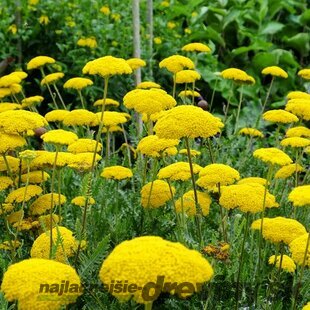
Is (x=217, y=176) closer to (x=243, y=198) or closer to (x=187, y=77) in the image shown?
(x=243, y=198)

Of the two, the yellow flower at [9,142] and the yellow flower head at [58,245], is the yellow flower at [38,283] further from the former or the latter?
the yellow flower at [9,142]

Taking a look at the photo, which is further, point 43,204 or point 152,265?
point 43,204

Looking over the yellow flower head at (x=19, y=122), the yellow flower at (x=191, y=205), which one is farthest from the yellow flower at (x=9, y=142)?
the yellow flower at (x=191, y=205)

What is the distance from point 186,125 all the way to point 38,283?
28.7 inches

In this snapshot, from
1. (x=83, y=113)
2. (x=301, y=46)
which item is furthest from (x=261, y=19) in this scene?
(x=83, y=113)

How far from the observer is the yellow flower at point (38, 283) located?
53.6 inches

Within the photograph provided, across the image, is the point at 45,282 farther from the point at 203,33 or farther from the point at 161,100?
the point at 203,33

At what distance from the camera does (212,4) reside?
692cm

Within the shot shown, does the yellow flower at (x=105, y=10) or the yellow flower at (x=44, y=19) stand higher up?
the yellow flower at (x=105, y=10)

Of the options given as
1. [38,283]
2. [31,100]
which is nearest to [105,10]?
[31,100]

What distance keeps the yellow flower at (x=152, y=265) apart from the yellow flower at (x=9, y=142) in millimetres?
974

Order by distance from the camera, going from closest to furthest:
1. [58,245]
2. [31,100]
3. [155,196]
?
[58,245] < [155,196] < [31,100]

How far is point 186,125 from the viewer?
6.36 feet

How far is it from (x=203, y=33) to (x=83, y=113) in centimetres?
369
